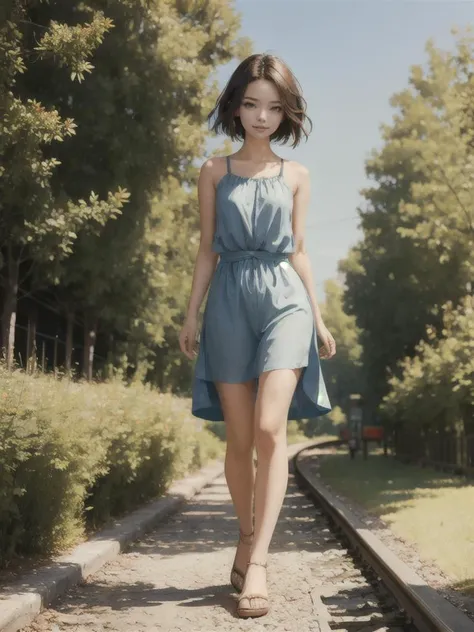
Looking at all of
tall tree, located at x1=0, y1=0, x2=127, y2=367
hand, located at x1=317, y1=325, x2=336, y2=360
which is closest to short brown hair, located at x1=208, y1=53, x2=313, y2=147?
hand, located at x1=317, y1=325, x2=336, y2=360

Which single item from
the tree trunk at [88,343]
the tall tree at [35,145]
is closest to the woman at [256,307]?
the tall tree at [35,145]

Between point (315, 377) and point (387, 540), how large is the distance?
5249 millimetres

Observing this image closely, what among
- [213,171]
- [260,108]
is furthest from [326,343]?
[260,108]

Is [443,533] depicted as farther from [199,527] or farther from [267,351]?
[267,351]

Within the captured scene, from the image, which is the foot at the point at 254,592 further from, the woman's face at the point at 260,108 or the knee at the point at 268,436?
the woman's face at the point at 260,108

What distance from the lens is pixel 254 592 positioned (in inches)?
213

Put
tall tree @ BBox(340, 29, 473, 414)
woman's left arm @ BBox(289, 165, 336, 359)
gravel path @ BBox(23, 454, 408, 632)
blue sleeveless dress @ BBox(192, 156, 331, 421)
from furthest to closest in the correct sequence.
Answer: tall tree @ BBox(340, 29, 473, 414) → woman's left arm @ BBox(289, 165, 336, 359) → gravel path @ BBox(23, 454, 408, 632) → blue sleeveless dress @ BBox(192, 156, 331, 421)

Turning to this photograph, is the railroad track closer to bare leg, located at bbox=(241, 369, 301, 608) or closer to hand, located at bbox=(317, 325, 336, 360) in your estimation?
bare leg, located at bbox=(241, 369, 301, 608)

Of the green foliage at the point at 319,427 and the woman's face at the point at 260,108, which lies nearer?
the woman's face at the point at 260,108

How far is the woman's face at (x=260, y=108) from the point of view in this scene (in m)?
5.91

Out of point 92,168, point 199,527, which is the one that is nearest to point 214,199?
point 199,527

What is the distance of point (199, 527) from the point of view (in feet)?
40.0

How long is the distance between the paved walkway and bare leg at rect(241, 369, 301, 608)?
298 millimetres

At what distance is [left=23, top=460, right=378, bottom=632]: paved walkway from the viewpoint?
5719 millimetres
